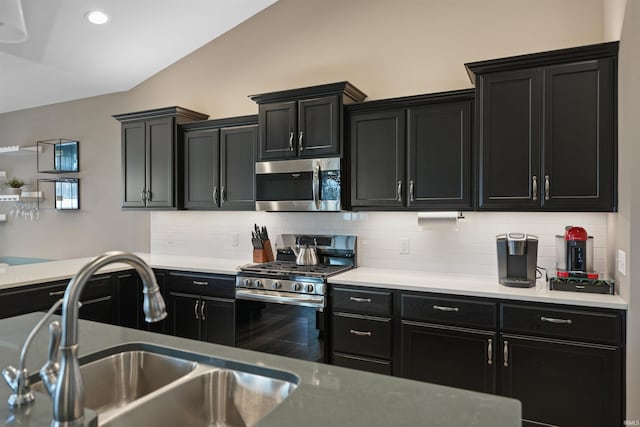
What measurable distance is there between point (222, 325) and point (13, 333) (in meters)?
1.88

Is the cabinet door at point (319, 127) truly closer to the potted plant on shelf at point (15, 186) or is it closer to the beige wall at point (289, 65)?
the beige wall at point (289, 65)

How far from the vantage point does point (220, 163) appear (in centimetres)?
391

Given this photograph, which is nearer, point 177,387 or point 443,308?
point 177,387

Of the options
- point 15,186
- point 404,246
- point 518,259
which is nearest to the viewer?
point 518,259

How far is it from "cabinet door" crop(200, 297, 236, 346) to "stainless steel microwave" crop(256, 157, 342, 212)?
33.7 inches

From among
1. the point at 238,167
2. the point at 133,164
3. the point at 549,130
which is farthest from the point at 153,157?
the point at 549,130

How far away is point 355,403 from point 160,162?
354 cm

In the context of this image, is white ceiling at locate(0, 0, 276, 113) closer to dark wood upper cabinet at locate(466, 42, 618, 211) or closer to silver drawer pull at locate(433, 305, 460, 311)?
dark wood upper cabinet at locate(466, 42, 618, 211)

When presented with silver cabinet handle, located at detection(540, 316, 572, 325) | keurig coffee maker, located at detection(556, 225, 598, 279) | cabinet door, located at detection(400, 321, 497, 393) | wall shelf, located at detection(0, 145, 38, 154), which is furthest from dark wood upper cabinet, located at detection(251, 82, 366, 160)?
wall shelf, located at detection(0, 145, 38, 154)

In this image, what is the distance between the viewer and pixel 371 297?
2.92 m

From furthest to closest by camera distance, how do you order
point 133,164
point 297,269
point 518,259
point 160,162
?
point 133,164
point 160,162
point 297,269
point 518,259

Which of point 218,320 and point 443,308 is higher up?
point 443,308

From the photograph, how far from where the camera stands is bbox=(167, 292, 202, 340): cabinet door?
11.9 ft

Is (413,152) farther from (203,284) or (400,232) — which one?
(203,284)
